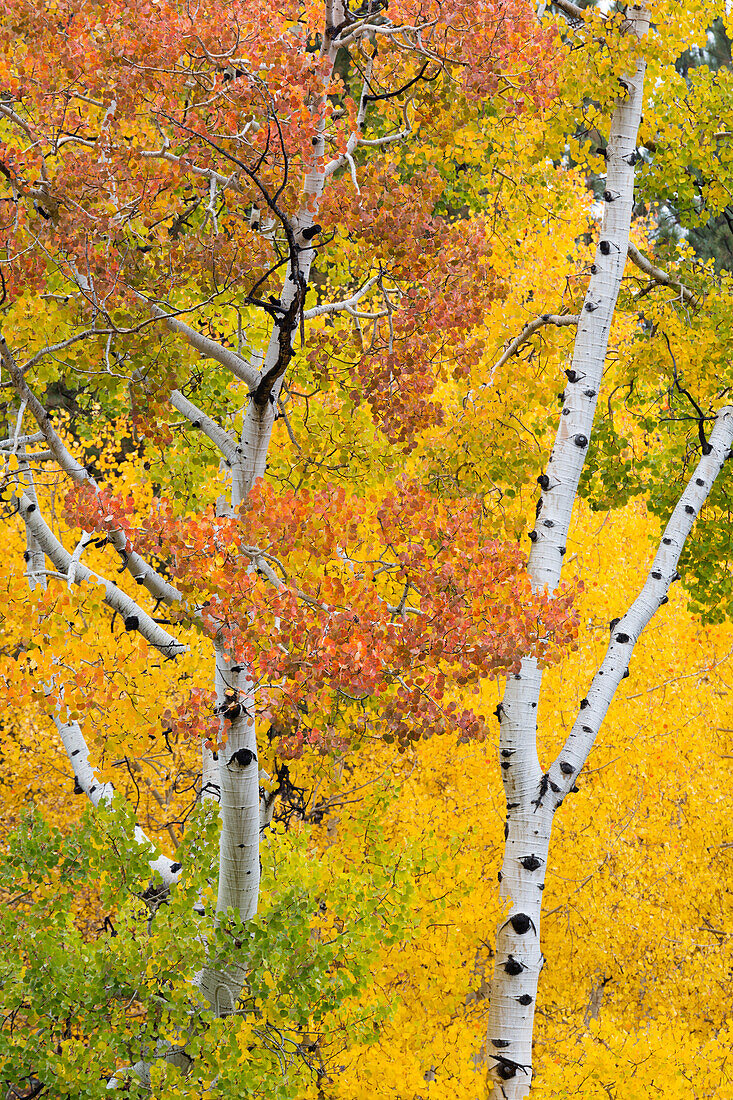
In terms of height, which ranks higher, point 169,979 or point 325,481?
point 325,481

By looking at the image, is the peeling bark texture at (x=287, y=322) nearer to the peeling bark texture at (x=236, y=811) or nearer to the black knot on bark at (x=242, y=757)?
the peeling bark texture at (x=236, y=811)

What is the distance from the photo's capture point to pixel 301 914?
559 centimetres

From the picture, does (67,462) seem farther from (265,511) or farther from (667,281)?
(667,281)

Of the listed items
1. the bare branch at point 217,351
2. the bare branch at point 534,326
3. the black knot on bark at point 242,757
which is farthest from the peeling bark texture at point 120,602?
the bare branch at point 534,326

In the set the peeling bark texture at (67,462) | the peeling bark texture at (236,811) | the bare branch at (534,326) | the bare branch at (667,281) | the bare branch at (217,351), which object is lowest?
the peeling bark texture at (236,811)

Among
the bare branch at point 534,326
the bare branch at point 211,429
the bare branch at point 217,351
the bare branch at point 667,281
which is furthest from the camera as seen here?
the bare branch at point 667,281

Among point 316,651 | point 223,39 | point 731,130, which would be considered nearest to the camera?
point 316,651

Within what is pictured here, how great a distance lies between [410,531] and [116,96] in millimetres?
2775

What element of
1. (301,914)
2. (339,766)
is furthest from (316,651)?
(339,766)

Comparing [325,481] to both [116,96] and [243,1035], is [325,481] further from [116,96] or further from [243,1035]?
[243,1035]

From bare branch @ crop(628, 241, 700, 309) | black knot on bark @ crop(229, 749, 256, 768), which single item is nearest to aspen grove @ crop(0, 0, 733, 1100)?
black knot on bark @ crop(229, 749, 256, 768)

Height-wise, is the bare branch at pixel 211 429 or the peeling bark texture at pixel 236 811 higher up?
the bare branch at pixel 211 429

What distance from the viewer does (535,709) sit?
635 cm

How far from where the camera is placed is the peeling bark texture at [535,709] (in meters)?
5.88
